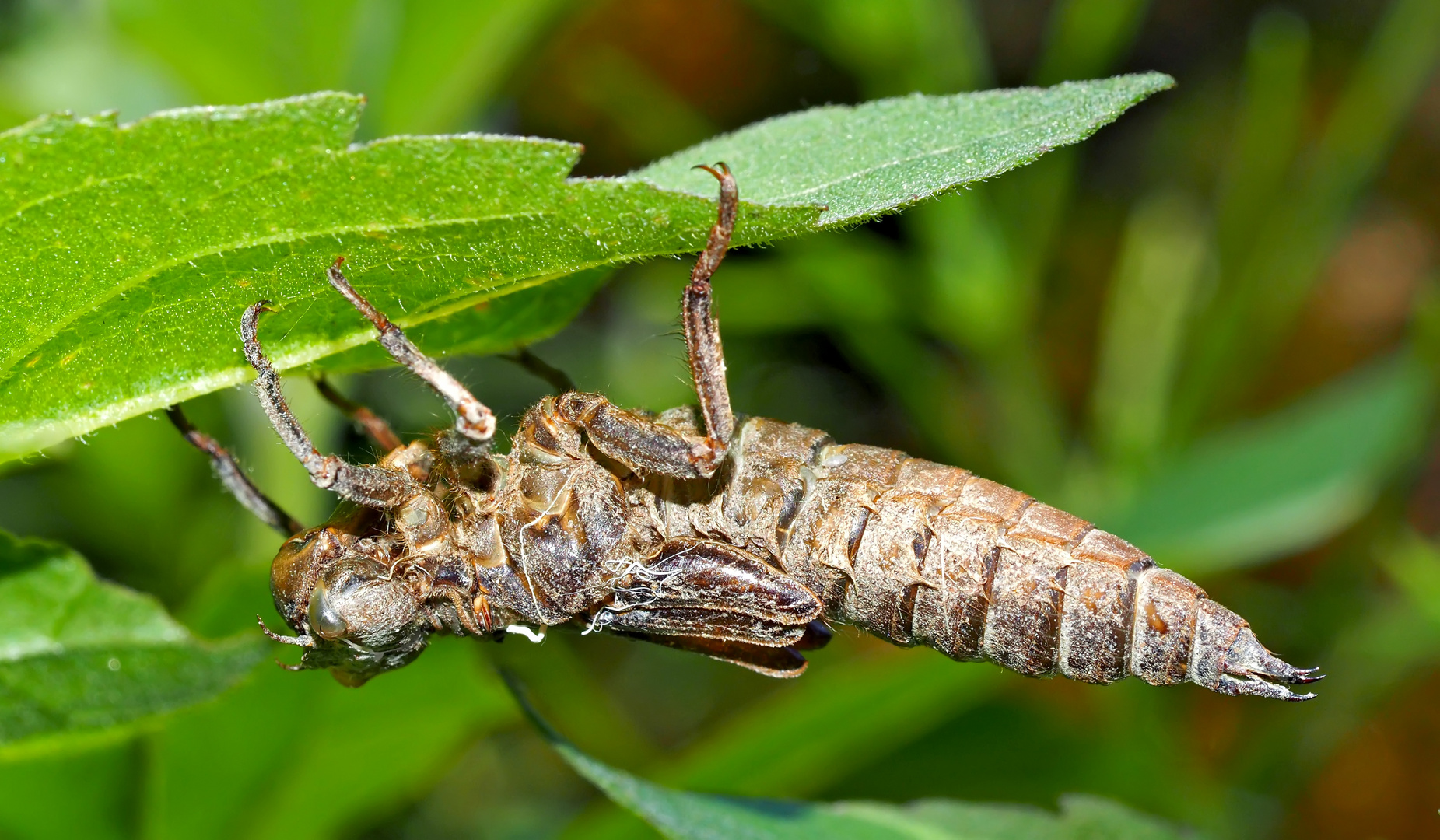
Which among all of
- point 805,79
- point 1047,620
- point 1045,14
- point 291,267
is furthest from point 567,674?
point 1045,14

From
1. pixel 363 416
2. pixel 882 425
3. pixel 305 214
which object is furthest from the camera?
pixel 882 425

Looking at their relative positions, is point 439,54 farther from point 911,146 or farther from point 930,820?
point 930,820

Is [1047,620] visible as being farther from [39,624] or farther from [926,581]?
[39,624]

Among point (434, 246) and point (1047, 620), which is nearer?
point (434, 246)

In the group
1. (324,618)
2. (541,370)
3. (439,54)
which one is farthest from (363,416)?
(439,54)

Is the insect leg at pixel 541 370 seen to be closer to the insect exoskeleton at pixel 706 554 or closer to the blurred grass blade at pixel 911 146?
the insect exoskeleton at pixel 706 554
